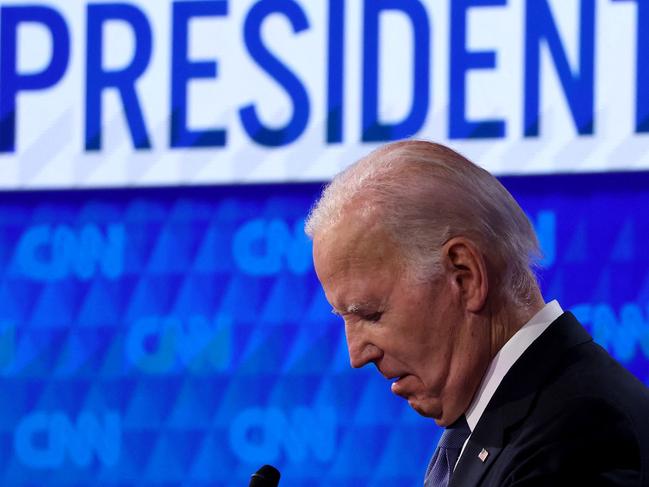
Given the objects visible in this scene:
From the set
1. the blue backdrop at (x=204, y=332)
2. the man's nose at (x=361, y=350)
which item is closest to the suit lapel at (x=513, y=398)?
the man's nose at (x=361, y=350)

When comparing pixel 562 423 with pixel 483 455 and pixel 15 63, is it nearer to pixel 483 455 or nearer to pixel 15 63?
pixel 483 455

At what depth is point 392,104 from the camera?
296cm

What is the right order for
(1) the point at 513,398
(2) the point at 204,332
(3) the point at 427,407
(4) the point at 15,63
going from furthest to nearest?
(4) the point at 15,63 < (2) the point at 204,332 < (3) the point at 427,407 < (1) the point at 513,398

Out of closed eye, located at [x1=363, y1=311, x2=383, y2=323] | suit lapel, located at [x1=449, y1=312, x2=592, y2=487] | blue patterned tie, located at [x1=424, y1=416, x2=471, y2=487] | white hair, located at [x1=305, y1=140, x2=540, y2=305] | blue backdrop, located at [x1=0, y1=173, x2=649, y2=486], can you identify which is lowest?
blue backdrop, located at [x1=0, y1=173, x2=649, y2=486]

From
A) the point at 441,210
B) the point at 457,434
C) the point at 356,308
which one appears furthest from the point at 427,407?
the point at 441,210

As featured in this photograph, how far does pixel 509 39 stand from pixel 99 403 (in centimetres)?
140

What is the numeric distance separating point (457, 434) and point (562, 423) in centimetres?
24

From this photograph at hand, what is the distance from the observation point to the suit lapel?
4.35 feet

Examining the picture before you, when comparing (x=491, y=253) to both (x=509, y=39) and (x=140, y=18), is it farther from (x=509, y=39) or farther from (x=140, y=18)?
(x=140, y=18)

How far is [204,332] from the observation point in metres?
2.98

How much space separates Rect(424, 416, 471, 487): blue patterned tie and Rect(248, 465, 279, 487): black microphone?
8.3 inches

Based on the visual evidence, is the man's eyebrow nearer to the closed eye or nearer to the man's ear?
the closed eye

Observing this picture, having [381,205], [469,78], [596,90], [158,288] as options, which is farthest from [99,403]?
[381,205]

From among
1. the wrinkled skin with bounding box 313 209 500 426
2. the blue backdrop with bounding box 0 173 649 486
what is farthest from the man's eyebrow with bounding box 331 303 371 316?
the blue backdrop with bounding box 0 173 649 486
